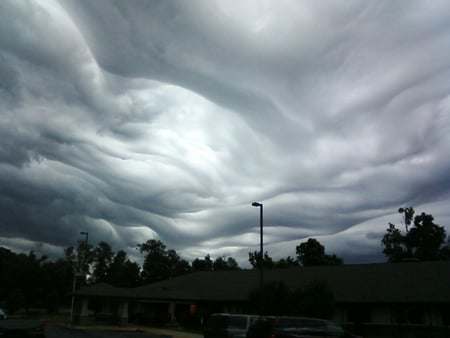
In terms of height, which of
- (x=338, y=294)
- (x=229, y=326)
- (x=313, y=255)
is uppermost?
(x=313, y=255)

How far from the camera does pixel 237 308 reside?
47469mm

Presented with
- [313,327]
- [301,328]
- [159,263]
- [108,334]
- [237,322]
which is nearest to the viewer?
[313,327]

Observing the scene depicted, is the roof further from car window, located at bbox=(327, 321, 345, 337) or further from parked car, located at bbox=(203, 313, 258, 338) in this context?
car window, located at bbox=(327, 321, 345, 337)

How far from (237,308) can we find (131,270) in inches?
2070

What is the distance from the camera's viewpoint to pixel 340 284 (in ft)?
141

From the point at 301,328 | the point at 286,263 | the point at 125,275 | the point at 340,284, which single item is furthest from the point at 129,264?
the point at 301,328

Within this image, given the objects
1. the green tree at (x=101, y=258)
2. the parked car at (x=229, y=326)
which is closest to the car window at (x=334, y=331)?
the parked car at (x=229, y=326)

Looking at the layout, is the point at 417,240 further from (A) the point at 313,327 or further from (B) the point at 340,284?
(A) the point at 313,327

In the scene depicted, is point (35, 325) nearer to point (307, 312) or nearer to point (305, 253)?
point (307, 312)

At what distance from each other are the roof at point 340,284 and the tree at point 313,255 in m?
21.8

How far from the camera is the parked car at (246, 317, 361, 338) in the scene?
18.5 metres

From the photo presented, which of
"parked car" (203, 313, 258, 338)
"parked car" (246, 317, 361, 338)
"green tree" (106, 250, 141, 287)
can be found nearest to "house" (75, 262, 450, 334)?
"parked car" (203, 313, 258, 338)

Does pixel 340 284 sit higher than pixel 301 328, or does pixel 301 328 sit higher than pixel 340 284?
pixel 340 284

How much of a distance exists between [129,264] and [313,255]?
38584 mm
